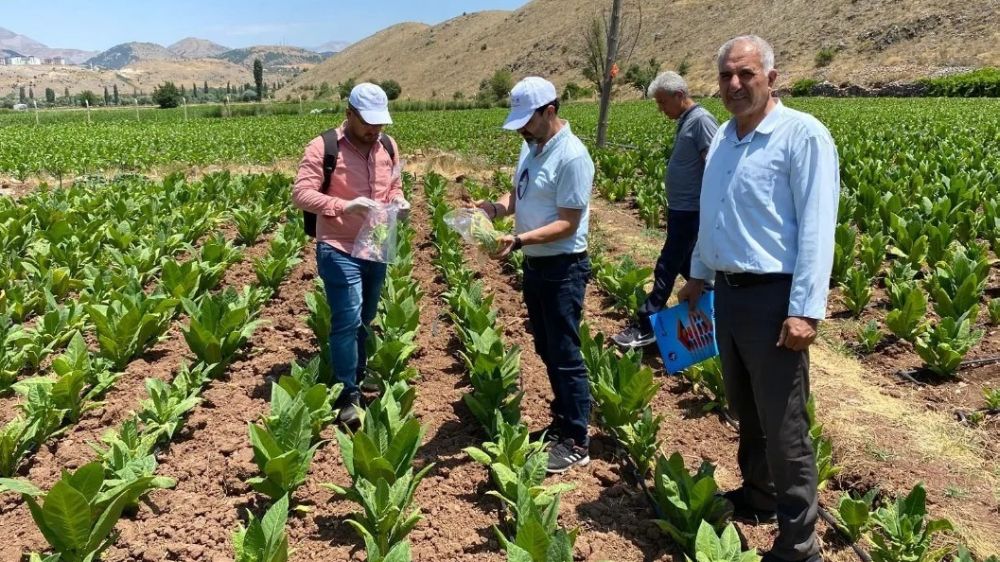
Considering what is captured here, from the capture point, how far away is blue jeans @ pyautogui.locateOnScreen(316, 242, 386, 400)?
12.8 ft

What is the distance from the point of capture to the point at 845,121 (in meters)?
20.7

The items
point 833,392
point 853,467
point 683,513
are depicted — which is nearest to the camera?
point 683,513

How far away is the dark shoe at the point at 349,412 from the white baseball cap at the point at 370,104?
5.58 ft

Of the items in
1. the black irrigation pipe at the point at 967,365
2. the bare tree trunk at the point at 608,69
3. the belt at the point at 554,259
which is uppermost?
the bare tree trunk at the point at 608,69

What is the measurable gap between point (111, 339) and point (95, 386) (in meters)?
0.44

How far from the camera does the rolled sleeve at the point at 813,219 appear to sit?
2.39 m

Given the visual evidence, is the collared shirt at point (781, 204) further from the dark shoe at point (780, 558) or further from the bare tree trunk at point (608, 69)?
the bare tree trunk at point (608, 69)

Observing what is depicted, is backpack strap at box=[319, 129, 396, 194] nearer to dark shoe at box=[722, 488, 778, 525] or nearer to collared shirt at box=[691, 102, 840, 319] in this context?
collared shirt at box=[691, 102, 840, 319]

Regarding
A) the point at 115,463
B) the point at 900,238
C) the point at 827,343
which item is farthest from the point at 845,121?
the point at 115,463

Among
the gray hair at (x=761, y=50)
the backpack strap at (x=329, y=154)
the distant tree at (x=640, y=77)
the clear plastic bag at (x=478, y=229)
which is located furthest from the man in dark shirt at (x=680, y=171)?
the distant tree at (x=640, y=77)

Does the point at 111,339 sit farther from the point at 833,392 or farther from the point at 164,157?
the point at 164,157

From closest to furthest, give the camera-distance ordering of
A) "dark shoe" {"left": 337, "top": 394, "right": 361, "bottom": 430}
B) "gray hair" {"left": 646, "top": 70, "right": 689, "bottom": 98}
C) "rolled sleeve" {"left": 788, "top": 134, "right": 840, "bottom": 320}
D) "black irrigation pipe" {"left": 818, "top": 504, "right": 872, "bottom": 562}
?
"rolled sleeve" {"left": 788, "top": 134, "right": 840, "bottom": 320} < "black irrigation pipe" {"left": 818, "top": 504, "right": 872, "bottom": 562} < "dark shoe" {"left": 337, "top": 394, "right": 361, "bottom": 430} < "gray hair" {"left": 646, "top": 70, "right": 689, "bottom": 98}

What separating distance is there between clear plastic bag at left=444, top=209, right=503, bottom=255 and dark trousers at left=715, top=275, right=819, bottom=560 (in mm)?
1140

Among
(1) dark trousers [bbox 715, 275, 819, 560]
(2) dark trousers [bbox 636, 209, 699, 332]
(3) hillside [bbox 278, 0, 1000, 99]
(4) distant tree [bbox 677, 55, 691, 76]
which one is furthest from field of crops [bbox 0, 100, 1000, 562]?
(4) distant tree [bbox 677, 55, 691, 76]
